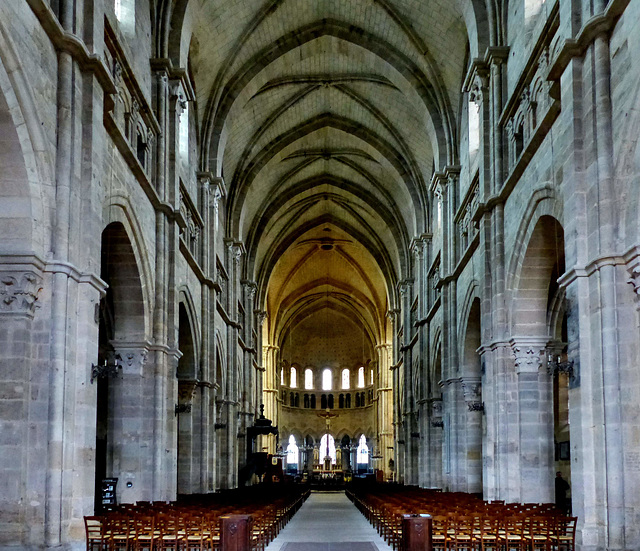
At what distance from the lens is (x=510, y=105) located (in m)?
22.4

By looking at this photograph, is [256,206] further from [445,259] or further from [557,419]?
[557,419]

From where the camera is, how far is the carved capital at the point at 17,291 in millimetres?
13849

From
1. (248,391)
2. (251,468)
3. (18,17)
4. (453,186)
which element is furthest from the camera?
(248,391)

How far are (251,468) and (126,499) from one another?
23.8 metres

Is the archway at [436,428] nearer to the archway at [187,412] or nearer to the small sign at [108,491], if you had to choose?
the archway at [187,412]

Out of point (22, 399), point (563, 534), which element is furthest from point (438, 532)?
point (22, 399)

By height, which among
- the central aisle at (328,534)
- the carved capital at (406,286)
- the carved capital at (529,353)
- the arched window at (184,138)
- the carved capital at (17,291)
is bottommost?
the central aisle at (328,534)

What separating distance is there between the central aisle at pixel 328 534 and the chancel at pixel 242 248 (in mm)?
433

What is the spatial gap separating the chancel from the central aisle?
1.42 feet

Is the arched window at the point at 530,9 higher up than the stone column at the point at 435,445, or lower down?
higher up

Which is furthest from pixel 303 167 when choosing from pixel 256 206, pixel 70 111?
pixel 70 111

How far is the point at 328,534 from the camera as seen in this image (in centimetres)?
2402

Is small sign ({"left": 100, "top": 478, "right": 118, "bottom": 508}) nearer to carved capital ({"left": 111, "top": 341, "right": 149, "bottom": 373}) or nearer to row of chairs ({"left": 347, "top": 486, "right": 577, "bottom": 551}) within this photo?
carved capital ({"left": 111, "top": 341, "right": 149, "bottom": 373})

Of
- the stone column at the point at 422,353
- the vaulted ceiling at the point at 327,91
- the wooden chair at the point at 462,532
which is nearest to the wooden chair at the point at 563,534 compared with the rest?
the wooden chair at the point at 462,532
